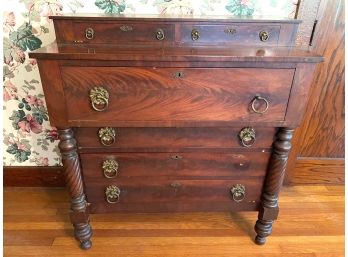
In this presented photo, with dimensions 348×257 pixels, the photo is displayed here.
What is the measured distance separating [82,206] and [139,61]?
72cm

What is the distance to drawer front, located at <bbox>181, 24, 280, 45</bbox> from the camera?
44.9 inches

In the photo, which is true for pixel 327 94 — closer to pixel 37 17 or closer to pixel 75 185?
pixel 75 185

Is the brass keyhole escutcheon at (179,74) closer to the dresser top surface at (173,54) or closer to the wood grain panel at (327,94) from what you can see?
the dresser top surface at (173,54)

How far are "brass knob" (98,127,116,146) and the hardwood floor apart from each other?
2.11 feet

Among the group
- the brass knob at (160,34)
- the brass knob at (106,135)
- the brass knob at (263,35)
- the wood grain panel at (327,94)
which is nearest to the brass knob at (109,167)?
the brass knob at (106,135)

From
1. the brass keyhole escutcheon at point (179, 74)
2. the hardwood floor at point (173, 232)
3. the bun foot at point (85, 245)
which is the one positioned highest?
→ the brass keyhole escutcheon at point (179, 74)

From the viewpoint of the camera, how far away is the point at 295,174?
6.04 feet

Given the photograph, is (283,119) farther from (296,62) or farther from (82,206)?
(82,206)

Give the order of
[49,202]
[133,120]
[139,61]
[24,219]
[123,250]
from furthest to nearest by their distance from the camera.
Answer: [49,202] < [24,219] < [123,250] < [133,120] < [139,61]

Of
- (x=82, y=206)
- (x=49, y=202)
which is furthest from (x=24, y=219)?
(x=82, y=206)

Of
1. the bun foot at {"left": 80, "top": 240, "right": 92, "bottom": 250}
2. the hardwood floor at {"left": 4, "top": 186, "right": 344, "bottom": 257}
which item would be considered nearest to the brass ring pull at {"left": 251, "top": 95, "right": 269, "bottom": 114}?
the hardwood floor at {"left": 4, "top": 186, "right": 344, "bottom": 257}

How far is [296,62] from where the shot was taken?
95 centimetres

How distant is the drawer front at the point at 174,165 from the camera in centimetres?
117

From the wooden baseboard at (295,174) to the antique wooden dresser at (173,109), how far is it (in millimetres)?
564
